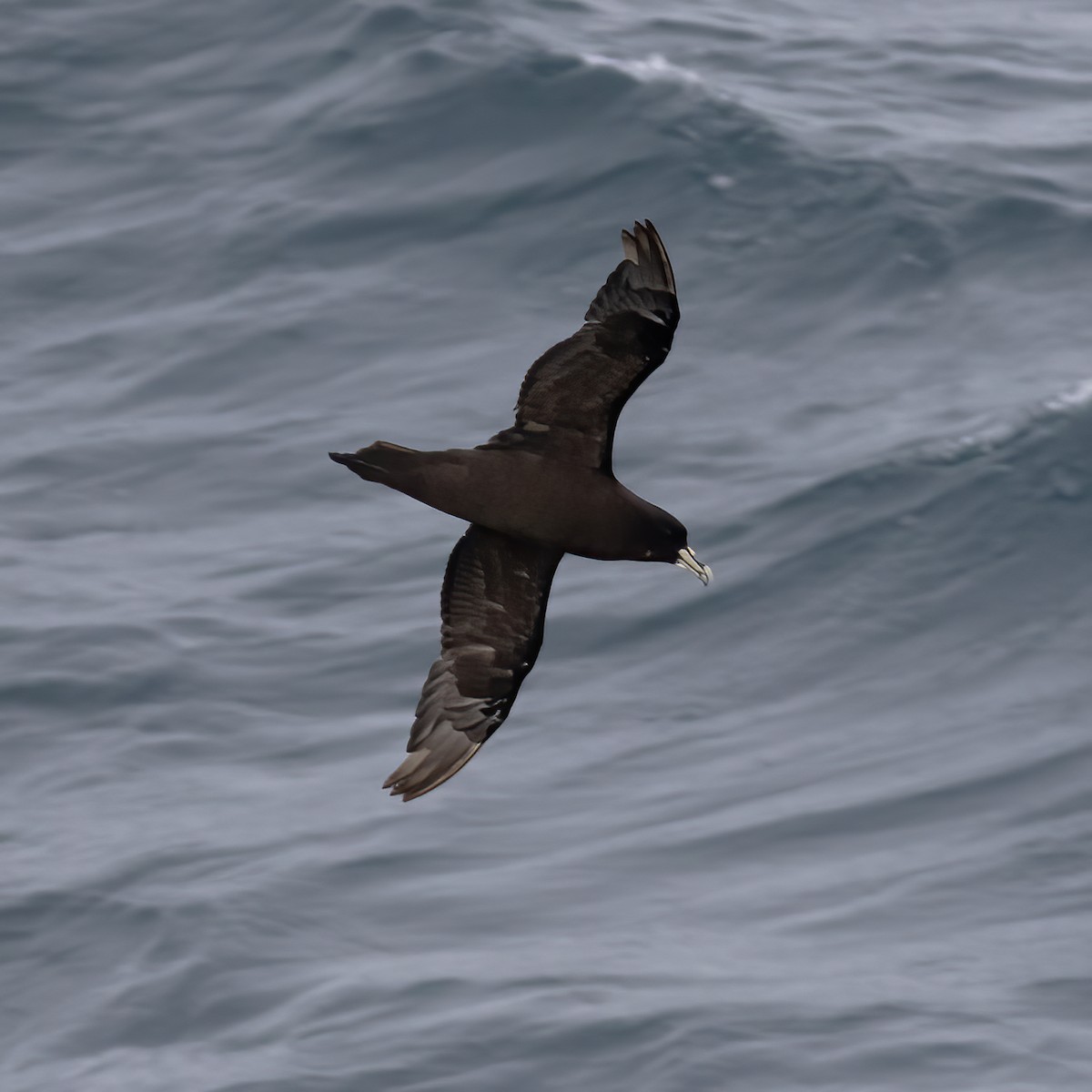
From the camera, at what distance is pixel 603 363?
32.6 feet

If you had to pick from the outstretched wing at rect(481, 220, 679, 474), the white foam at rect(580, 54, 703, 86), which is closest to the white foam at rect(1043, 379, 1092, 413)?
the white foam at rect(580, 54, 703, 86)

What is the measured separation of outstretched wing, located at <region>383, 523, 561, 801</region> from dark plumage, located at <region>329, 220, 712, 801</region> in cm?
1

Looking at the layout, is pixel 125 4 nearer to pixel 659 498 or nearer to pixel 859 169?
pixel 859 169

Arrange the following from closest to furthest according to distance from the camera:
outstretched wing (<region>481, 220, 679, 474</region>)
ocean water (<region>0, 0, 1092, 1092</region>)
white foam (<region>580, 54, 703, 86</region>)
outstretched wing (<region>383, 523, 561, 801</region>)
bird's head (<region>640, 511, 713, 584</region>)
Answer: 1. outstretched wing (<region>481, 220, 679, 474</region>)
2. bird's head (<region>640, 511, 713, 584</region>)
3. outstretched wing (<region>383, 523, 561, 801</region>)
4. ocean water (<region>0, 0, 1092, 1092</region>)
5. white foam (<region>580, 54, 703, 86</region>)

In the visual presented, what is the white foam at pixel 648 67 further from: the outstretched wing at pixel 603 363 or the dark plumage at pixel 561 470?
the outstretched wing at pixel 603 363

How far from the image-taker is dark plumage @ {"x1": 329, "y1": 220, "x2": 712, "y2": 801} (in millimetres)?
9805

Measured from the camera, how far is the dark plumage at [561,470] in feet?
32.2

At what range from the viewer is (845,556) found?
18.6 metres

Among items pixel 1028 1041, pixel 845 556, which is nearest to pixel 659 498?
pixel 845 556

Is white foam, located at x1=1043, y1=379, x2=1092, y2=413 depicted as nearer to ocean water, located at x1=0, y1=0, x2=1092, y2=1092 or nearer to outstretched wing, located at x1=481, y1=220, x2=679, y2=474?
ocean water, located at x1=0, y1=0, x2=1092, y2=1092

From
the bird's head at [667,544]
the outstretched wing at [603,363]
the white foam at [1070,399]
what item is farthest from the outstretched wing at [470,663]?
the white foam at [1070,399]

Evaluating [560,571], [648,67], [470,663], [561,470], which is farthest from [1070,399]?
[561,470]

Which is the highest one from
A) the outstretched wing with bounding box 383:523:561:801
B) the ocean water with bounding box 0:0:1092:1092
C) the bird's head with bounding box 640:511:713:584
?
the bird's head with bounding box 640:511:713:584

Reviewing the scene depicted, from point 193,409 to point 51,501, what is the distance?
1.58 metres
